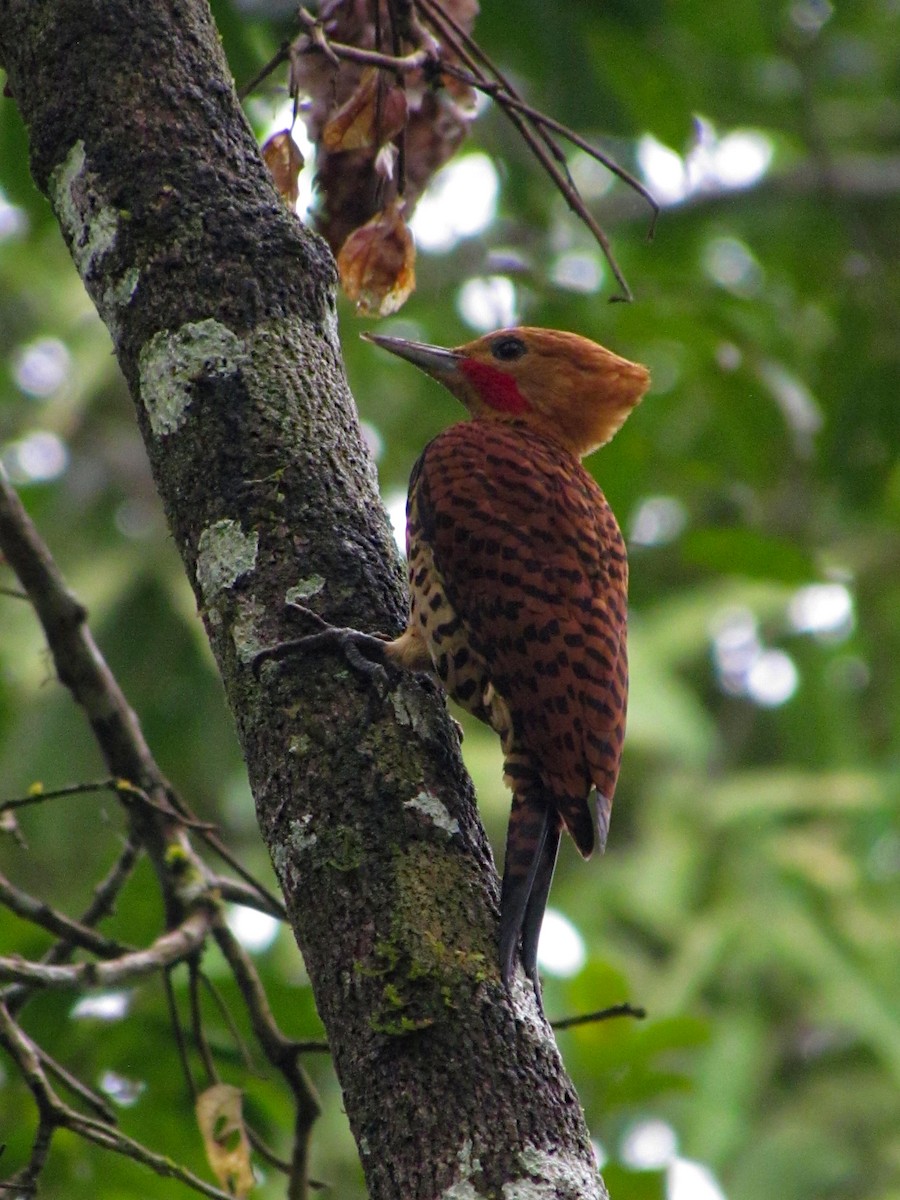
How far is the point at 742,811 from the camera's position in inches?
326

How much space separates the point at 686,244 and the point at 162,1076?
16.1ft

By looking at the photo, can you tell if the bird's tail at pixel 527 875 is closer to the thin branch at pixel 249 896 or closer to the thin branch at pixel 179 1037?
the thin branch at pixel 249 896

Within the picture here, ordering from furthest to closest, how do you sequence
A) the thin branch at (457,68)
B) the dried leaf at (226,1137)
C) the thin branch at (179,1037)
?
the thin branch at (179,1037), the dried leaf at (226,1137), the thin branch at (457,68)

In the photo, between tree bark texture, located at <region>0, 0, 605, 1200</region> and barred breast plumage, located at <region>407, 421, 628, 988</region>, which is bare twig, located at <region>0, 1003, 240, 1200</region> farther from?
barred breast plumage, located at <region>407, 421, 628, 988</region>

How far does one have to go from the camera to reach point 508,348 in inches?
155

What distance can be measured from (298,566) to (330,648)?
137 mm

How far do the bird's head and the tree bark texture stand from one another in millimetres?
1526

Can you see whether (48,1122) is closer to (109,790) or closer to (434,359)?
(109,790)

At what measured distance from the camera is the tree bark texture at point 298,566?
1.77 meters

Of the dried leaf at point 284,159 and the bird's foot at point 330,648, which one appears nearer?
the bird's foot at point 330,648

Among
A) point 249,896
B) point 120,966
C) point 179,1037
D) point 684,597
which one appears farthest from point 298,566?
point 684,597

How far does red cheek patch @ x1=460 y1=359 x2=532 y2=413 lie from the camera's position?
3928 millimetres

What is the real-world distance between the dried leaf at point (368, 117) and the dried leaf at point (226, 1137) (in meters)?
1.77

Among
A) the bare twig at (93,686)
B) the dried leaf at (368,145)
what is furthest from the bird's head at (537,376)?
the bare twig at (93,686)
